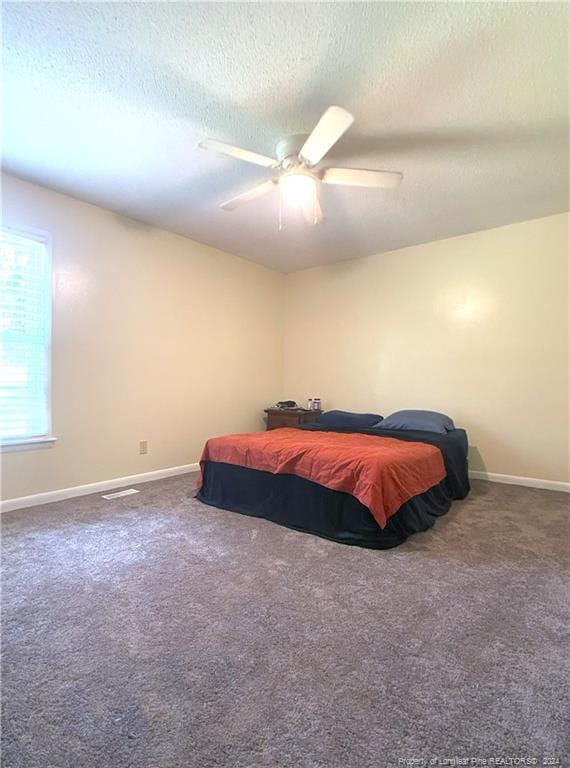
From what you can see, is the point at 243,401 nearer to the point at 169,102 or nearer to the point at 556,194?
the point at 169,102

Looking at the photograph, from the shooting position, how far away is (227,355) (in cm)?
471

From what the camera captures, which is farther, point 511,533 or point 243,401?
point 243,401

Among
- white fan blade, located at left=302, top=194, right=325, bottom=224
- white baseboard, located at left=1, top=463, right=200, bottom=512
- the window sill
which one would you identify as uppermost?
white fan blade, located at left=302, top=194, right=325, bottom=224

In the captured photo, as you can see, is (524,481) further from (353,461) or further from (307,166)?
(307,166)

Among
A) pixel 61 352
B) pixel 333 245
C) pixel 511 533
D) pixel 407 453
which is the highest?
pixel 333 245

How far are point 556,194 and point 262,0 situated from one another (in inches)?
113

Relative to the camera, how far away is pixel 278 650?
1.41 metres

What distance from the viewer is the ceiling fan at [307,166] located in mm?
1989

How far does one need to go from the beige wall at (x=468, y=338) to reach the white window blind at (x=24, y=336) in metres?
3.20

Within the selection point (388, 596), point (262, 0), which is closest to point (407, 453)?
point (388, 596)

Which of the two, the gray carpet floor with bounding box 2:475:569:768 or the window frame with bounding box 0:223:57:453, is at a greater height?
the window frame with bounding box 0:223:57:453

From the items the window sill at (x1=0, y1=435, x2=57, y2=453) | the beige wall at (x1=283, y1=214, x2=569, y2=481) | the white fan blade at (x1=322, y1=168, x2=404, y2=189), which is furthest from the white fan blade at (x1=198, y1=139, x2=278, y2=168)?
the beige wall at (x1=283, y1=214, x2=569, y2=481)

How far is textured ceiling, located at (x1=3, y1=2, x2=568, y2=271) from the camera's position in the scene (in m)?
1.70

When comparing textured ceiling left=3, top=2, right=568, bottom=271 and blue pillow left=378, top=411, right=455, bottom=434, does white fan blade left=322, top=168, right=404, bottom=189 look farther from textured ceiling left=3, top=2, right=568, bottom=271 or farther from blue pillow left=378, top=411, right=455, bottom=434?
blue pillow left=378, top=411, right=455, bottom=434
